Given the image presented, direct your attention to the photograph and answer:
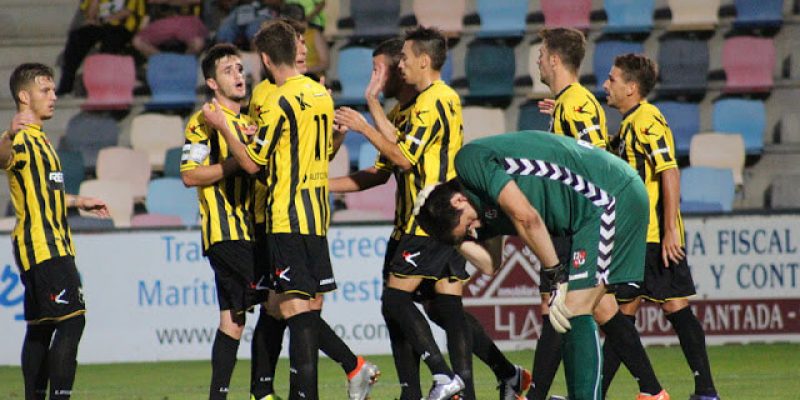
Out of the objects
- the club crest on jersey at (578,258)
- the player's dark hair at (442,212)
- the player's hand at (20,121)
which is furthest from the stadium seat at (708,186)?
the player's dark hair at (442,212)

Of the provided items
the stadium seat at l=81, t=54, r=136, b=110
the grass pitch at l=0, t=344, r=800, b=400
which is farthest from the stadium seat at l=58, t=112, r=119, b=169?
the grass pitch at l=0, t=344, r=800, b=400

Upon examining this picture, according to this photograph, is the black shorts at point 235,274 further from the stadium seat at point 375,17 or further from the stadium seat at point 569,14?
the stadium seat at point 569,14

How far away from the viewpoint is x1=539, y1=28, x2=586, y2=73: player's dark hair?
7.74 m

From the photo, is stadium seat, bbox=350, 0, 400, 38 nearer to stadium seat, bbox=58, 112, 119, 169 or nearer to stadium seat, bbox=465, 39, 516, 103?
stadium seat, bbox=465, 39, 516, 103

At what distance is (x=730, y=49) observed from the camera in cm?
1452

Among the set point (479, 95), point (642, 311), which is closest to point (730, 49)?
point (479, 95)

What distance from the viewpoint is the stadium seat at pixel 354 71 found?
49.3ft

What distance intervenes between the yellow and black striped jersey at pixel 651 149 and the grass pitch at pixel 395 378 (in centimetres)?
125

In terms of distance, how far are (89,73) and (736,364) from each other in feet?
28.4

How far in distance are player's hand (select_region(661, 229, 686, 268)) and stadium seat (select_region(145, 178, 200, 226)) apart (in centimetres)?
693

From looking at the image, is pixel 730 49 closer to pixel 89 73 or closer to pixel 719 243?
pixel 719 243

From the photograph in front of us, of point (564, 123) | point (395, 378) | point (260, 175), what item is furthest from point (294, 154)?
point (395, 378)

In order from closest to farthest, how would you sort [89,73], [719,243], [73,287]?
[73,287] → [719,243] → [89,73]

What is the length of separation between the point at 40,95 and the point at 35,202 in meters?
0.63
